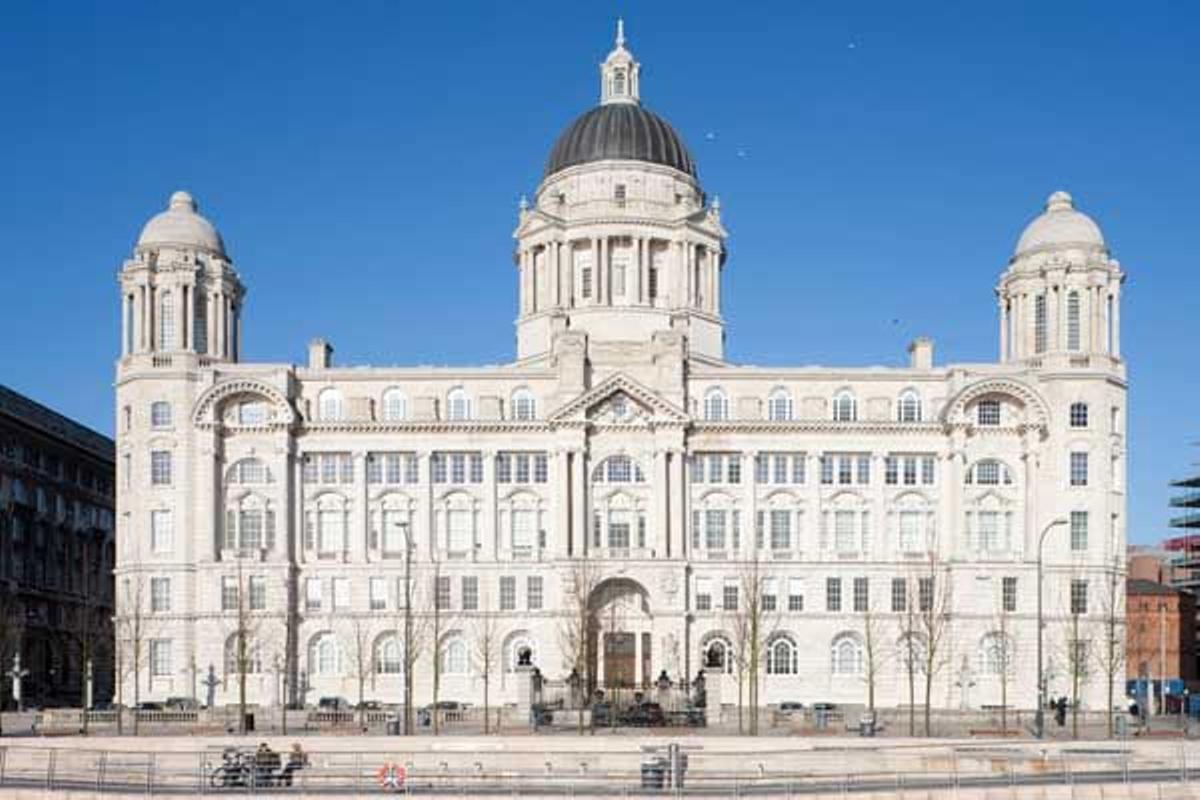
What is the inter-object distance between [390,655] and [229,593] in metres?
10.9

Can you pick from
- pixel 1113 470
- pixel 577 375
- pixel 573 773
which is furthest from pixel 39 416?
pixel 573 773

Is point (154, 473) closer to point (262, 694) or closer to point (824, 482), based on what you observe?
point (262, 694)

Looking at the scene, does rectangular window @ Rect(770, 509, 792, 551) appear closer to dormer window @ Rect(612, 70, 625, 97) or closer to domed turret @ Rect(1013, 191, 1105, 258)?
domed turret @ Rect(1013, 191, 1105, 258)

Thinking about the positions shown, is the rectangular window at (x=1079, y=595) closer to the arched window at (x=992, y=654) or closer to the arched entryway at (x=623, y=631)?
the arched window at (x=992, y=654)

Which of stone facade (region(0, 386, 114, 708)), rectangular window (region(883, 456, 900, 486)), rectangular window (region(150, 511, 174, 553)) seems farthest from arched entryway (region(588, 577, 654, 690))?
stone facade (region(0, 386, 114, 708))

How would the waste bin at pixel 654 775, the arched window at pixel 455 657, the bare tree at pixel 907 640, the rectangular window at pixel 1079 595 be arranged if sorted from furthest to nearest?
the arched window at pixel 455 657 < the rectangular window at pixel 1079 595 < the bare tree at pixel 907 640 < the waste bin at pixel 654 775

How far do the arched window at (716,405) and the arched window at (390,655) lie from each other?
24.7 meters

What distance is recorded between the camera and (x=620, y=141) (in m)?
129

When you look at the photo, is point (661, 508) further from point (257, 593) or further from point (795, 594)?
point (257, 593)

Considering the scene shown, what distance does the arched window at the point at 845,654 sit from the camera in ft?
361

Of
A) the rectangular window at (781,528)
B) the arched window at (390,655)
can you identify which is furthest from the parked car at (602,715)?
the rectangular window at (781,528)

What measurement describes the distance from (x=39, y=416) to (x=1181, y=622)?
90.2 meters

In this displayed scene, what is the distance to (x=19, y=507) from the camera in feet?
406

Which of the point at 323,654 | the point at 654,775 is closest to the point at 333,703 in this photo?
the point at 323,654
